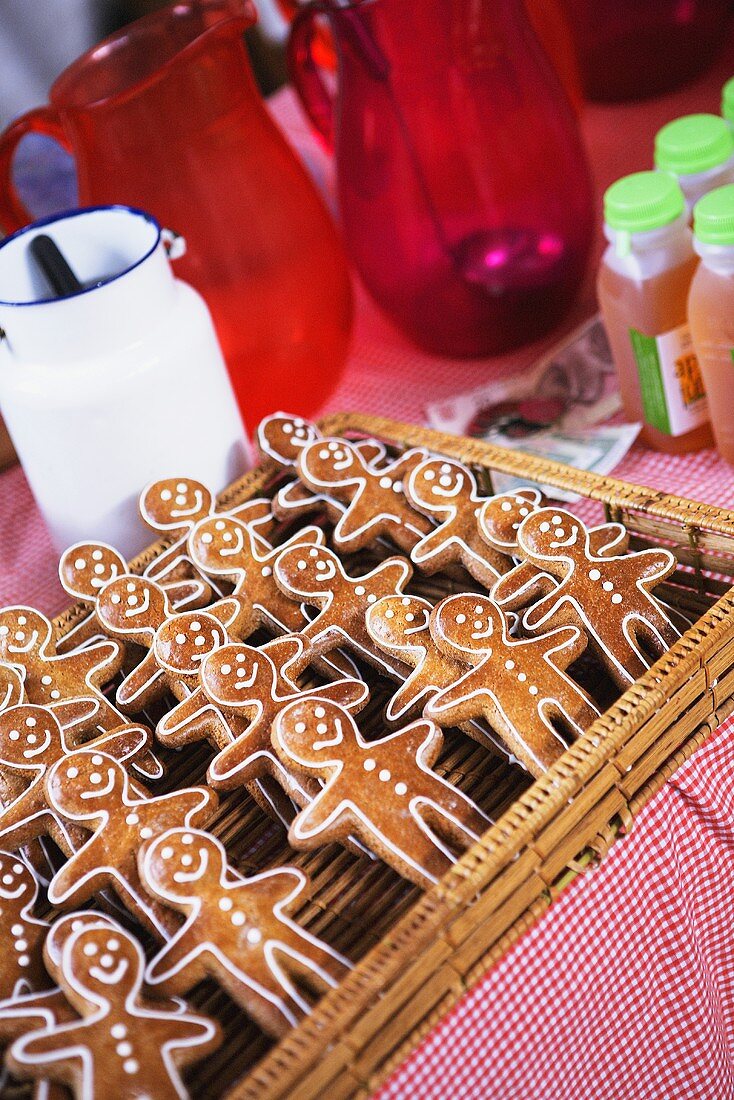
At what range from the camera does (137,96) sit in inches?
31.1

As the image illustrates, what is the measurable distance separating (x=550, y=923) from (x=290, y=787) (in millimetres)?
141

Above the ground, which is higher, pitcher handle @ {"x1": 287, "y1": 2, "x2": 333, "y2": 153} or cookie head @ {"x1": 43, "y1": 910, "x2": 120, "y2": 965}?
pitcher handle @ {"x1": 287, "y1": 2, "x2": 333, "y2": 153}

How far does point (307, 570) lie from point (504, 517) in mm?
121

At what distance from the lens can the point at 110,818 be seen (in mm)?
534

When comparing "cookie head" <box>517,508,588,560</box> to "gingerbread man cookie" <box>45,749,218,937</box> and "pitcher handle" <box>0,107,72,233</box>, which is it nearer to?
"gingerbread man cookie" <box>45,749,218,937</box>

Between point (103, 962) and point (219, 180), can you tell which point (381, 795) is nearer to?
point (103, 962)

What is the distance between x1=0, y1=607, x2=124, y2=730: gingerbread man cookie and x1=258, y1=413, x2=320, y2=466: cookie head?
18cm

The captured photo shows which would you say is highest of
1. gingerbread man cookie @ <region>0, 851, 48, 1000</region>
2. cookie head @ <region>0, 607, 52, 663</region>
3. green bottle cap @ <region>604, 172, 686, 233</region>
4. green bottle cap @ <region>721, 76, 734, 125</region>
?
green bottle cap @ <region>604, 172, 686, 233</region>

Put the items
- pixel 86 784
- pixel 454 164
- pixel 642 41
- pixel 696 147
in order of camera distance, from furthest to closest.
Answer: pixel 642 41 → pixel 454 164 → pixel 696 147 → pixel 86 784

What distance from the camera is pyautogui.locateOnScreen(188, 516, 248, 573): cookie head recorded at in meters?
0.67

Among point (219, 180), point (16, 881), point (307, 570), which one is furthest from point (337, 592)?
point (219, 180)

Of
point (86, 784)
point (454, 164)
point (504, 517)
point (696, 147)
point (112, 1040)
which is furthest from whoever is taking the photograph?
point (454, 164)

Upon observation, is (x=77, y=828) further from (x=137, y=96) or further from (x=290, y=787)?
(x=137, y=96)

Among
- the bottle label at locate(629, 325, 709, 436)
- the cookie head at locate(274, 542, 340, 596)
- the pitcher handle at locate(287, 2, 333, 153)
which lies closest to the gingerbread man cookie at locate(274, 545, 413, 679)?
the cookie head at locate(274, 542, 340, 596)
